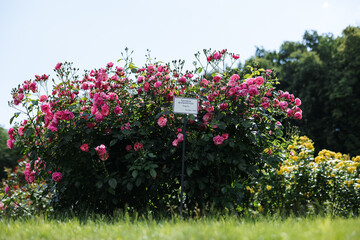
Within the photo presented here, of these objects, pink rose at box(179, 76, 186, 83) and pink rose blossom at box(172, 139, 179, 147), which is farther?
pink rose at box(179, 76, 186, 83)

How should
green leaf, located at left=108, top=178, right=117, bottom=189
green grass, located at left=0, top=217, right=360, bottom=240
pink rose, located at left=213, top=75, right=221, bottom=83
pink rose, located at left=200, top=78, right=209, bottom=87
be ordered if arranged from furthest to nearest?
pink rose, located at left=200, top=78, right=209, bottom=87 < pink rose, located at left=213, top=75, right=221, bottom=83 < green leaf, located at left=108, top=178, right=117, bottom=189 < green grass, located at left=0, top=217, right=360, bottom=240

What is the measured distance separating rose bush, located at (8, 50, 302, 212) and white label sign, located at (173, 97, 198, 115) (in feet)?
0.89

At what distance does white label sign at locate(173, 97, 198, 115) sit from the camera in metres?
4.06

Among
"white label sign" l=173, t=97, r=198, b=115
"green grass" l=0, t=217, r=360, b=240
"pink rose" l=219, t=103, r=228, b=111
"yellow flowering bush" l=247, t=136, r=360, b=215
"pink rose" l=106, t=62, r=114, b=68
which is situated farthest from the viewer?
"yellow flowering bush" l=247, t=136, r=360, b=215

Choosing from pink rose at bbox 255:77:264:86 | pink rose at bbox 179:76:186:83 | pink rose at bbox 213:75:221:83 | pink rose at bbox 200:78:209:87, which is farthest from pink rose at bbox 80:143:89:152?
pink rose at bbox 255:77:264:86

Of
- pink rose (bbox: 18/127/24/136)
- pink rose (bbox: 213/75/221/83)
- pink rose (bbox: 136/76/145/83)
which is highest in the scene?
pink rose (bbox: 213/75/221/83)

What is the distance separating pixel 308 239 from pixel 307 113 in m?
20.8

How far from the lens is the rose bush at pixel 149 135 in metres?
4.34

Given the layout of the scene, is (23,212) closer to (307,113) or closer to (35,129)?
(35,129)

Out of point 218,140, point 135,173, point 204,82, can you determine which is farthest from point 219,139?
point 135,173

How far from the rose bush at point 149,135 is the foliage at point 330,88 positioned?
1606 centimetres

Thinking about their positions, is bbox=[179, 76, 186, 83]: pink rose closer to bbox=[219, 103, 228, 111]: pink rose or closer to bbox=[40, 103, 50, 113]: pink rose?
bbox=[219, 103, 228, 111]: pink rose

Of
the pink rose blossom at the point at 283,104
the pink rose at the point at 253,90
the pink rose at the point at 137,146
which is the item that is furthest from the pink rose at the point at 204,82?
the pink rose at the point at 137,146

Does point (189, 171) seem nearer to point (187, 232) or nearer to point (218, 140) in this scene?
point (218, 140)
